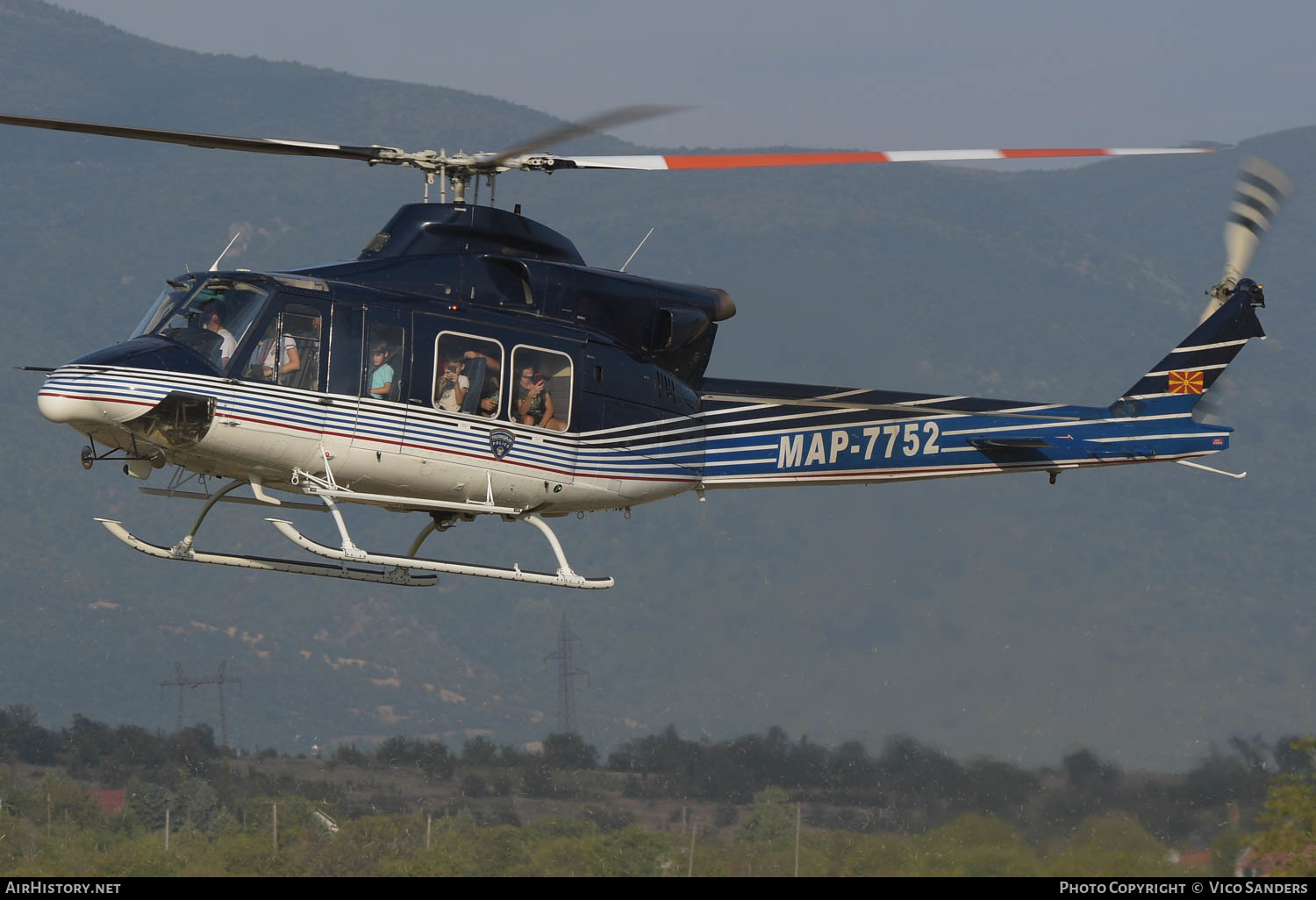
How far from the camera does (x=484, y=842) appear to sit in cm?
5172

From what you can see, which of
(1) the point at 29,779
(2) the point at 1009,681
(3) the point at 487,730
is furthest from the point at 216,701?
(2) the point at 1009,681

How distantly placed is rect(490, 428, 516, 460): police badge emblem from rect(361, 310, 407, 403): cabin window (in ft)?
3.15

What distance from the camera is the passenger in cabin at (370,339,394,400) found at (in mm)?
16703

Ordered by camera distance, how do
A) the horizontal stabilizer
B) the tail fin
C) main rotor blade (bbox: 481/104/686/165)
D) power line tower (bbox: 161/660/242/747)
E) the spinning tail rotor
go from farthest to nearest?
power line tower (bbox: 161/660/242/747) < the spinning tail rotor < the tail fin < the horizontal stabilizer < main rotor blade (bbox: 481/104/686/165)

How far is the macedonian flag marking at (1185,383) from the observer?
21.6 m

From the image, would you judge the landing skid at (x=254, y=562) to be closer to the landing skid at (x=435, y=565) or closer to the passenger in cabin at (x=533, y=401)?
the landing skid at (x=435, y=565)

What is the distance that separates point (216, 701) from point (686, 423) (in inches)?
5637

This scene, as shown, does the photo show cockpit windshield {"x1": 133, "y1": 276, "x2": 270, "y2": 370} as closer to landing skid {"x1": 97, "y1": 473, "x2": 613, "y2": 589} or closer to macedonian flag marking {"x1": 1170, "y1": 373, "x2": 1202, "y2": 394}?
landing skid {"x1": 97, "y1": 473, "x2": 613, "y2": 589}

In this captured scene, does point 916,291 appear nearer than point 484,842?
No

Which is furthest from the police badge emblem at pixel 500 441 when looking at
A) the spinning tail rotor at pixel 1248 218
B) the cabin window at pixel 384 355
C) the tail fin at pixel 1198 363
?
the spinning tail rotor at pixel 1248 218

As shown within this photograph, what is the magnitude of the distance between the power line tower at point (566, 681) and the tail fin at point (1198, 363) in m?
109

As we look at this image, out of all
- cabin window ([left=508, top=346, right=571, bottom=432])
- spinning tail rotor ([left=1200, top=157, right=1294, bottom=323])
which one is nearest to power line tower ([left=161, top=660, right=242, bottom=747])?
spinning tail rotor ([left=1200, top=157, right=1294, bottom=323])

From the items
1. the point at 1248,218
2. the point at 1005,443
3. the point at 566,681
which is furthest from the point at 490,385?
the point at 566,681

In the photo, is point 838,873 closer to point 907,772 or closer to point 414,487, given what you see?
point 907,772
